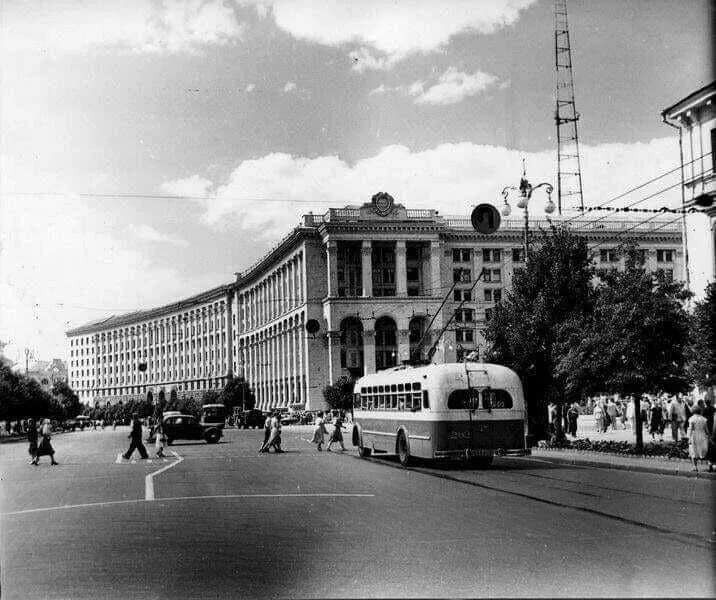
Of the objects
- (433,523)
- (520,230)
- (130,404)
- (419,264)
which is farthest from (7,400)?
(130,404)

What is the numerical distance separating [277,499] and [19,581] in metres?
6.85

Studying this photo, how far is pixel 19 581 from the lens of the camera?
28.9 feet

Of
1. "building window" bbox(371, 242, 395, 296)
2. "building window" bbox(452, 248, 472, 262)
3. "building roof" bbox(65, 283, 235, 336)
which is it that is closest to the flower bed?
"building window" bbox(371, 242, 395, 296)

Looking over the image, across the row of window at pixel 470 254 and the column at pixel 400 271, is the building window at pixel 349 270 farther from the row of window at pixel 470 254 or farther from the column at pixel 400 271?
the row of window at pixel 470 254

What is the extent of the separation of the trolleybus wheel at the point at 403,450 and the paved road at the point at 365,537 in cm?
342

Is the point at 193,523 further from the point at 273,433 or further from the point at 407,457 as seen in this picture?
the point at 273,433

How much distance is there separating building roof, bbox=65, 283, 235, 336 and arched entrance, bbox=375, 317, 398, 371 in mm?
40595

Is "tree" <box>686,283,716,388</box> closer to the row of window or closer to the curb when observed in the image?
the curb

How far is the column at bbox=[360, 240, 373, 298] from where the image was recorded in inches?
3625

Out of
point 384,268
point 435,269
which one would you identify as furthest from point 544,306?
point 384,268

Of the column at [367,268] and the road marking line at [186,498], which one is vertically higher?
the column at [367,268]

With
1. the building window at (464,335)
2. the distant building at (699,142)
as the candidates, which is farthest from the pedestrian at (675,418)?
the building window at (464,335)

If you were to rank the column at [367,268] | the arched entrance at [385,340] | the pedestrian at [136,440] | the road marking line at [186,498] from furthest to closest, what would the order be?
the column at [367,268], the arched entrance at [385,340], the pedestrian at [136,440], the road marking line at [186,498]

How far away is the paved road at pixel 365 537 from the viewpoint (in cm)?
795
